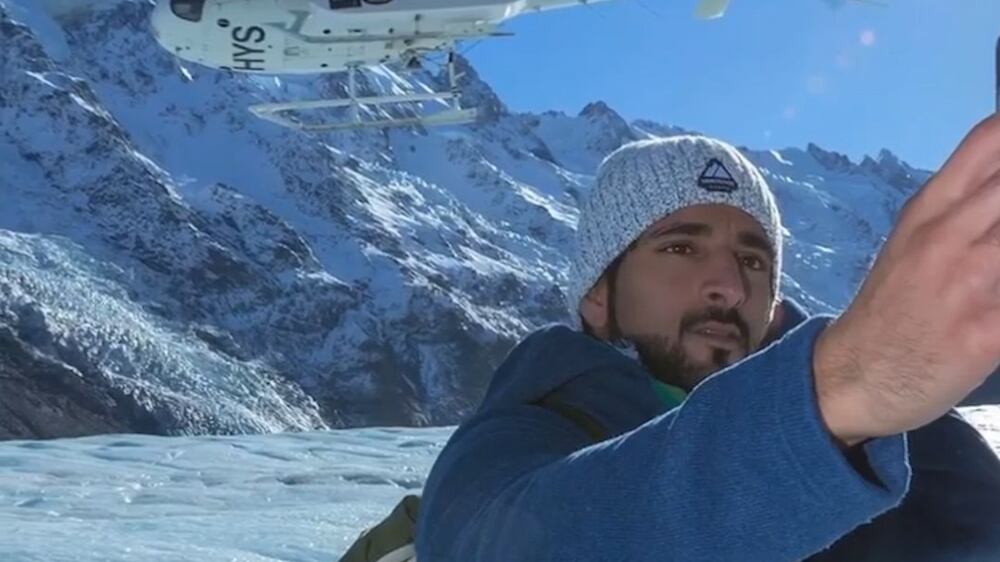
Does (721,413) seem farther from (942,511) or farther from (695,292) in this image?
(695,292)

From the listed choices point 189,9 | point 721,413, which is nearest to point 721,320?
point 721,413

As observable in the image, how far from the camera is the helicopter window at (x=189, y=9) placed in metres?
19.4

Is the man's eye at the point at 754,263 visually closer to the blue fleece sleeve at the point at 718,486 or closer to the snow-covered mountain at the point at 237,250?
the blue fleece sleeve at the point at 718,486

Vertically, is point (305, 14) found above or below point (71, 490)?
above

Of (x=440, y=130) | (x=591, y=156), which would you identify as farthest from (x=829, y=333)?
(x=591, y=156)

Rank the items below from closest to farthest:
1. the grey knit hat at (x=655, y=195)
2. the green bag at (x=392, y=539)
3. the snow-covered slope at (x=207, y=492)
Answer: the green bag at (x=392, y=539) < the grey knit hat at (x=655, y=195) < the snow-covered slope at (x=207, y=492)

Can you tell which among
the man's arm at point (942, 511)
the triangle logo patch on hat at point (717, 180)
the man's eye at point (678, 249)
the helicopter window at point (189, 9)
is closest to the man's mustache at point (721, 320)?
the man's eye at point (678, 249)

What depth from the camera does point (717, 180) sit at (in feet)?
6.96

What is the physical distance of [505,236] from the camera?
141 metres

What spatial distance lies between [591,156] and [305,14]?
157 m

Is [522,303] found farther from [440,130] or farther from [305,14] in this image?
[305,14]

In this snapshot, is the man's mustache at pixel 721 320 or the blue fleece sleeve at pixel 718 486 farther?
the man's mustache at pixel 721 320

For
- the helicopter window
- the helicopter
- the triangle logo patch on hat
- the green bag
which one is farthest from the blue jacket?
the helicopter window

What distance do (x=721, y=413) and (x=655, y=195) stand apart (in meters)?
1.04
